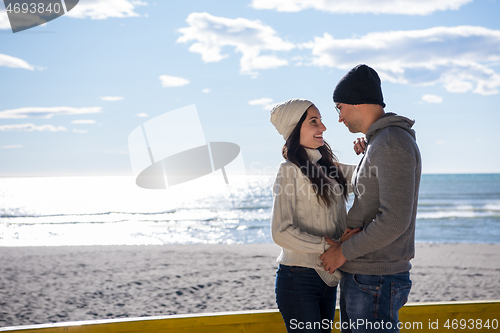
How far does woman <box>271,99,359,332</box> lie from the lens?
5.34ft

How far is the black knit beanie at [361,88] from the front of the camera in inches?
62.9

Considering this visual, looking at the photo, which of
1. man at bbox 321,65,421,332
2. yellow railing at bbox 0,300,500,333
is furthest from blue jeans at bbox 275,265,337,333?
yellow railing at bbox 0,300,500,333

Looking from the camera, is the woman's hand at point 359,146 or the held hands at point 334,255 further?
the woman's hand at point 359,146

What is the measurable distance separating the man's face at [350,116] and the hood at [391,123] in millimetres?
87

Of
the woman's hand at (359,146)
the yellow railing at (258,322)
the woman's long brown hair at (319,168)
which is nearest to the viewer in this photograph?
the woman's long brown hair at (319,168)

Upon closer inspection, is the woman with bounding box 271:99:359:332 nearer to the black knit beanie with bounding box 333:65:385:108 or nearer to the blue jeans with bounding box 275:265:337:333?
the blue jeans with bounding box 275:265:337:333

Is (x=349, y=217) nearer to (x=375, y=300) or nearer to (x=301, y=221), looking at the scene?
(x=301, y=221)

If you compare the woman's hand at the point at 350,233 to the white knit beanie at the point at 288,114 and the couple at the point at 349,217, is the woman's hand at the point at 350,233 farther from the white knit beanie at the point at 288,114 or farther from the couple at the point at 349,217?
the white knit beanie at the point at 288,114

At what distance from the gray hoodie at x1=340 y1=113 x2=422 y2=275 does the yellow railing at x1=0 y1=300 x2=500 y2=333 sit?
34.4 inches

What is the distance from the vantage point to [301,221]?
5.62 ft

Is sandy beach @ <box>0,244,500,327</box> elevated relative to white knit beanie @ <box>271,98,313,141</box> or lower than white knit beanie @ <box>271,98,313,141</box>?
lower

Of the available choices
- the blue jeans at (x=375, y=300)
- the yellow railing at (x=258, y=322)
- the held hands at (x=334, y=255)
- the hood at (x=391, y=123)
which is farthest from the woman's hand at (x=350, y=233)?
the yellow railing at (x=258, y=322)

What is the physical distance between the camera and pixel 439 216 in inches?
705

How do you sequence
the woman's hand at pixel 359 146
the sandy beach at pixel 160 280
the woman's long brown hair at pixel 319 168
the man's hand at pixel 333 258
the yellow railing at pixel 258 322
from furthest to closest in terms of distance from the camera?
the sandy beach at pixel 160 280 → the yellow railing at pixel 258 322 → the woman's hand at pixel 359 146 → the woman's long brown hair at pixel 319 168 → the man's hand at pixel 333 258
